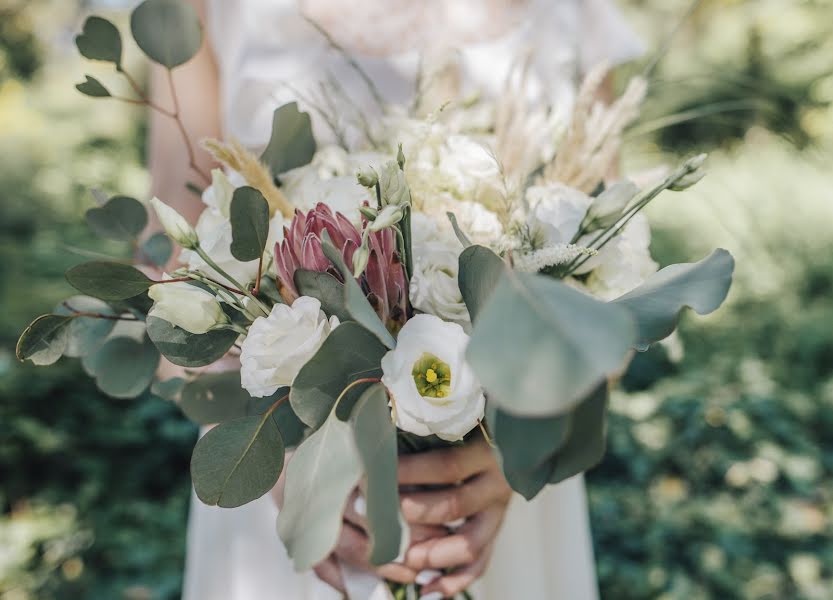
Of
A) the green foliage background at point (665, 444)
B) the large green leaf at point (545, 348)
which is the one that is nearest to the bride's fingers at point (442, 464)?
the large green leaf at point (545, 348)

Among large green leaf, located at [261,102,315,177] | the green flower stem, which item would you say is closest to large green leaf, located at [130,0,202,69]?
large green leaf, located at [261,102,315,177]

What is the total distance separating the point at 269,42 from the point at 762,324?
2.84 m

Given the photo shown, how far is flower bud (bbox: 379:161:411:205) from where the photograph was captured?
589 millimetres

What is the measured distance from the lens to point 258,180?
0.71 m

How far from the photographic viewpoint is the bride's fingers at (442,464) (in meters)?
→ 0.84

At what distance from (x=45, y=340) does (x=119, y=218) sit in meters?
0.16

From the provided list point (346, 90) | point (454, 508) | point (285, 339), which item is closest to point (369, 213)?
point (285, 339)

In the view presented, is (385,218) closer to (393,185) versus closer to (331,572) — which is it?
(393,185)

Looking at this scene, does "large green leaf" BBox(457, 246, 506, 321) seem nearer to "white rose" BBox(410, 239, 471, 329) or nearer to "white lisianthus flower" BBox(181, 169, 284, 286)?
"white rose" BBox(410, 239, 471, 329)

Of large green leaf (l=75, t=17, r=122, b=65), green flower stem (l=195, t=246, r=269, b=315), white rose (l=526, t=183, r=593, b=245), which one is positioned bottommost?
green flower stem (l=195, t=246, r=269, b=315)

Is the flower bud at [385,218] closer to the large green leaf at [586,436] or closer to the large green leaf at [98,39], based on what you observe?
the large green leaf at [586,436]

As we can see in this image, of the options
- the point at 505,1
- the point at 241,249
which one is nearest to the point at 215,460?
the point at 241,249

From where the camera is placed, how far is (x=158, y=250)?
871 millimetres

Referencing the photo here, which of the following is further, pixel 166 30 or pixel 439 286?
pixel 166 30
